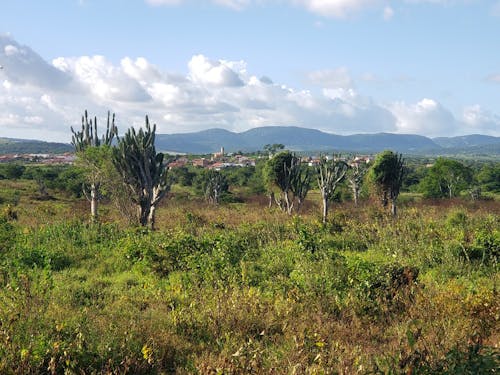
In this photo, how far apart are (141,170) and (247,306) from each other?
11.3 metres

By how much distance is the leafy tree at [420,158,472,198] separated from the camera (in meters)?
50.5

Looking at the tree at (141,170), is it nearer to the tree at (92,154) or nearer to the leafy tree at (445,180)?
the tree at (92,154)

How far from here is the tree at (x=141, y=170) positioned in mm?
16297

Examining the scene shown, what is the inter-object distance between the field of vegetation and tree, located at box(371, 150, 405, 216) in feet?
47.1

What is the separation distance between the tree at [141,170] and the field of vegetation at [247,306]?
464cm

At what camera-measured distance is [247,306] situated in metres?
5.91

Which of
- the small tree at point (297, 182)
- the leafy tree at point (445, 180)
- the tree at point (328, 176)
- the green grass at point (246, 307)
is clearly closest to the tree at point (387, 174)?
the tree at point (328, 176)

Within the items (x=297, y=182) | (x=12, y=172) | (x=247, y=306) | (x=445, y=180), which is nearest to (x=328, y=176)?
(x=297, y=182)

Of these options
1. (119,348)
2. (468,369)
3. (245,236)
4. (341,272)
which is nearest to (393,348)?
(468,369)

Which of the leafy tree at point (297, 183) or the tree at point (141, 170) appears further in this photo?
the leafy tree at point (297, 183)

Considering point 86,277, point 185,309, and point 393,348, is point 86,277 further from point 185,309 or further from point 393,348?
point 393,348

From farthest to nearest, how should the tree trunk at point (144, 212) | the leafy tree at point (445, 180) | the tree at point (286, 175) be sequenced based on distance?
the leafy tree at point (445, 180)
the tree at point (286, 175)
the tree trunk at point (144, 212)

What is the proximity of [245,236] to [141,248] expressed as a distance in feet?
9.92

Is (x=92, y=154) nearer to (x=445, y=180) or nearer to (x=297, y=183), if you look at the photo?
(x=297, y=183)
